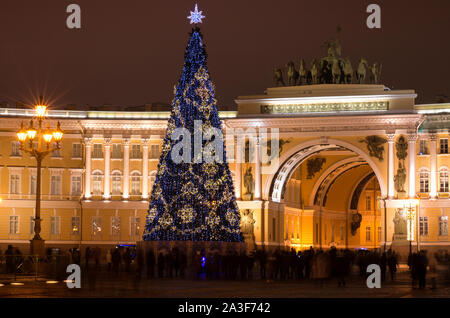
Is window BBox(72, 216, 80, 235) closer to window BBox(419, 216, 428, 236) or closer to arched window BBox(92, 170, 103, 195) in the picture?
arched window BBox(92, 170, 103, 195)

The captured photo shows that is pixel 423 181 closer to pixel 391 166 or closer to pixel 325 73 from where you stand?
pixel 391 166

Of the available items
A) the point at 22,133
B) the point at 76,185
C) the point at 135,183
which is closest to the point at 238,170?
the point at 135,183

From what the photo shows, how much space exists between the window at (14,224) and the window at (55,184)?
9.97 ft

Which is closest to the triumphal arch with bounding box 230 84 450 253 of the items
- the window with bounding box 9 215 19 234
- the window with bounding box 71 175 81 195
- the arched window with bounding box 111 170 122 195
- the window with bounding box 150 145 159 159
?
the window with bounding box 150 145 159 159

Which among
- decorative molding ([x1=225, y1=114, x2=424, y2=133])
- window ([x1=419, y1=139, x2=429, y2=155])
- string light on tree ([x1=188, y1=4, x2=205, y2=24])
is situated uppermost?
string light on tree ([x1=188, y1=4, x2=205, y2=24])

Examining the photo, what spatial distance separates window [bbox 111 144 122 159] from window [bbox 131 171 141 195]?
1.66 m

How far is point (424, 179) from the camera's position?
6538 centimetres

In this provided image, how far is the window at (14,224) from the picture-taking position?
68688 millimetres

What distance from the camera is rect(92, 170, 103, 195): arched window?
6944 cm

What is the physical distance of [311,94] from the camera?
66.2 m

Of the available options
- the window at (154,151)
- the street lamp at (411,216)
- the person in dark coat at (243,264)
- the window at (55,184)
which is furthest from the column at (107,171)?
the person in dark coat at (243,264)

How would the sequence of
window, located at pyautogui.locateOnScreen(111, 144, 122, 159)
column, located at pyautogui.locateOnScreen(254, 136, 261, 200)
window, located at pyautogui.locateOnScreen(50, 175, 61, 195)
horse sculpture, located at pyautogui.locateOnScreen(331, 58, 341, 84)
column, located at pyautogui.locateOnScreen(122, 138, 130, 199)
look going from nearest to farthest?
horse sculpture, located at pyautogui.locateOnScreen(331, 58, 341, 84)
column, located at pyautogui.locateOnScreen(254, 136, 261, 200)
column, located at pyautogui.locateOnScreen(122, 138, 130, 199)
window, located at pyautogui.locateOnScreen(50, 175, 61, 195)
window, located at pyautogui.locateOnScreen(111, 144, 122, 159)

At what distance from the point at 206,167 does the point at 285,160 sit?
23299 mm
